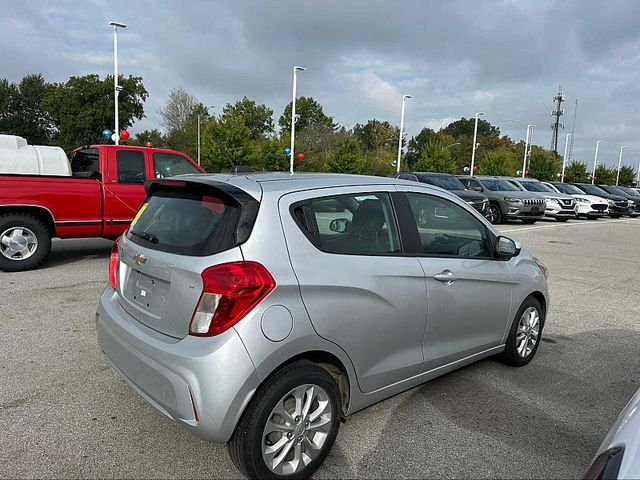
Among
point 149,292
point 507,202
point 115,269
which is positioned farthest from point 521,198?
point 149,292

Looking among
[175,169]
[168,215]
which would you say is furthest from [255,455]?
[175,169]

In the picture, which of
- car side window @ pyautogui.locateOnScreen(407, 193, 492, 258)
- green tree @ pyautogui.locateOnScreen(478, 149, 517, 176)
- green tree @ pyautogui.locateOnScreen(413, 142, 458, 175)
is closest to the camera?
car side window @ pyautogui.locateOnScreen(407, 193, 492, 258)

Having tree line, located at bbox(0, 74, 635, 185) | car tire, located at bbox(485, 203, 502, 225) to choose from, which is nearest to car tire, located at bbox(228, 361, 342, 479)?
car tire, located at bbox(485, 203, 502, 225)

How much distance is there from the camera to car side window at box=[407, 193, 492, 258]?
331 centimetres

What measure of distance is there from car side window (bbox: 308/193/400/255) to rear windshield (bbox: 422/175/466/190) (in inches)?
570

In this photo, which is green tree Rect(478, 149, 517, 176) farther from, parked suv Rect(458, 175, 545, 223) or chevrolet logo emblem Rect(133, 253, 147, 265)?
chevrolet logo emblem Rect(133, 253, 147, 265)

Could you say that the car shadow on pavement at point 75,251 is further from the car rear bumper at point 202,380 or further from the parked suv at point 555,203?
the parked suv at point 555,203

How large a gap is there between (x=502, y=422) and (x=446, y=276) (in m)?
1.09

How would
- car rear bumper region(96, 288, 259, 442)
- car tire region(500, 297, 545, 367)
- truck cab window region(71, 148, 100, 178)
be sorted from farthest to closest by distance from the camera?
truck cab window region(71, 148, 100, 178)
car tire region(500, 297, 545, 367)
car rear bumper region(96, 288, 259, 442)

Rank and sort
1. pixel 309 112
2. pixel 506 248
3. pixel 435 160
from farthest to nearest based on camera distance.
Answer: pixel 309 112, pixel 435 160, pixel 506 248

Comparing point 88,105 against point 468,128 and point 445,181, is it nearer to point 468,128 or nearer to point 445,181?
point 445,181

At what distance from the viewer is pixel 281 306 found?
237cm

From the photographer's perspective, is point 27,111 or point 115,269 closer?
point 115,269

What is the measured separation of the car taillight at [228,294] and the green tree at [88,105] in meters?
70.3
